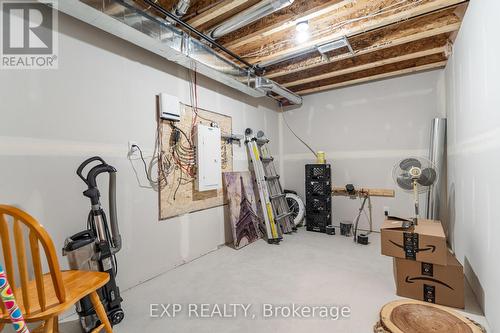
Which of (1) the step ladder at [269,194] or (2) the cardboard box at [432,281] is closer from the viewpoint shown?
(2) the cardboard box at [432,281]

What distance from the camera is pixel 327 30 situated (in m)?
2.87

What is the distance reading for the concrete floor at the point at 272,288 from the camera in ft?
6.00

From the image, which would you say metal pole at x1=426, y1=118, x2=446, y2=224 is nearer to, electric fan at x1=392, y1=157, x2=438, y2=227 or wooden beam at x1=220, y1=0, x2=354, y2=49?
electric fan at x1=392, y1=157, x2=438, y2=227

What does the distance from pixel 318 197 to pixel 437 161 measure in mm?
1863

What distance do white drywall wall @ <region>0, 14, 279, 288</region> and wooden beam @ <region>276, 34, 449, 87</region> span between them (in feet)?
7.12

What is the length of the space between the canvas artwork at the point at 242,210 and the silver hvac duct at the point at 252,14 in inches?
78.2

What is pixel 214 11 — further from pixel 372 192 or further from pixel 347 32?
pixel 372 192

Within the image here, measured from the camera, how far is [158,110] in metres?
2.77

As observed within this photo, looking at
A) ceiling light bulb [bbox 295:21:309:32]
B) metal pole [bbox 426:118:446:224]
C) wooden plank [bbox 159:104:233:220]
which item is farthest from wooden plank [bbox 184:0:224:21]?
metal pole [bbox 426:118:446:224]

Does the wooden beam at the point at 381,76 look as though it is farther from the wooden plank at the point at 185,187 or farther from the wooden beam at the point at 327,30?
the wooden plank at the point at 185,187

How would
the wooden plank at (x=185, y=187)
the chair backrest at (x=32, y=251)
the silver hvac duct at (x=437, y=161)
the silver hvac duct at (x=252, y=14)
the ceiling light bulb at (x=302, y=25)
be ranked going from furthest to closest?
1. the silver hvac duct at (x=437, y=161)
2. the wooden plank at (x=185, y=187)
3. the ceiling light bulb at (x=302, y=25)
4. the silver hvac duct at (x=252, y=14)
5. the chair backrest at (x=32, y=251)

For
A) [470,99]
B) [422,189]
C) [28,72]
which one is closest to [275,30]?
[470,99]

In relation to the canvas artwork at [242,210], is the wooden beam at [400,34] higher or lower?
higher

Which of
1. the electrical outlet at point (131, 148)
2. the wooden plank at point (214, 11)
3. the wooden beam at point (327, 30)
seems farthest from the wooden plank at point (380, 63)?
the electrical outlet at point (131, 148)
